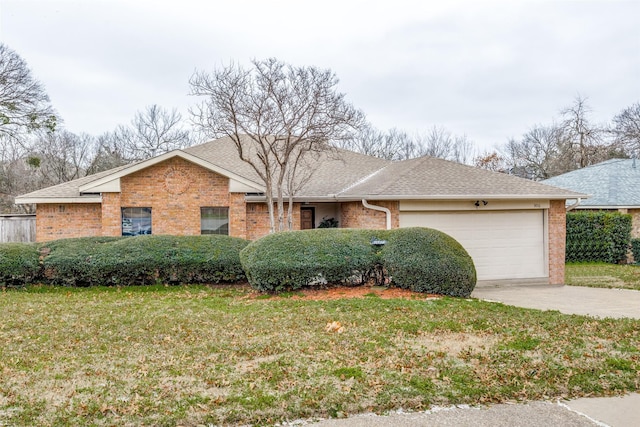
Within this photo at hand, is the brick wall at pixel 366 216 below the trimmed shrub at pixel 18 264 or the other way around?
the other way around

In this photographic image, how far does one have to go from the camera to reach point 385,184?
12812 mm

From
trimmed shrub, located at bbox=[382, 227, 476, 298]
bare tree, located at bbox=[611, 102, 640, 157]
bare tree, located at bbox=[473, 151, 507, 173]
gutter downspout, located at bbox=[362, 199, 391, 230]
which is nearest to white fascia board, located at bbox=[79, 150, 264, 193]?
gutter downspout, located at bbox=[362, 199, 391, 230]

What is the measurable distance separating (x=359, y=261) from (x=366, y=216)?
3029mm

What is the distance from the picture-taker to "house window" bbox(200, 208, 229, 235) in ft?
46.3

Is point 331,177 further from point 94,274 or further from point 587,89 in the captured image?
point 587,89

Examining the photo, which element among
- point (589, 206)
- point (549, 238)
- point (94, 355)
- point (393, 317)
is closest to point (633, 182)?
point (589, 206)

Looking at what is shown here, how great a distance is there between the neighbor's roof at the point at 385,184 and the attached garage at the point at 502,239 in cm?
62

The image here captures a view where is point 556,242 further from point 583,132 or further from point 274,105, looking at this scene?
point 583,132

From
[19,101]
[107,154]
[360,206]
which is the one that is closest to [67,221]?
[360,206]

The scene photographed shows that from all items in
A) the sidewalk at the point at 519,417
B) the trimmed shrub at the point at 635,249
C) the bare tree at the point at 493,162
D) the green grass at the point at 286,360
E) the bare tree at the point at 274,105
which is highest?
the bare tree at the point at 493,162

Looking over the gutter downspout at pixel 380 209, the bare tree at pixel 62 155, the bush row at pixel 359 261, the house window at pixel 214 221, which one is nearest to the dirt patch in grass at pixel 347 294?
the bush row at pixel 359 261

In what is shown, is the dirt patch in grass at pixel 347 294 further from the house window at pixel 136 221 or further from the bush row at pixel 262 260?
the house window at pixel 136 221

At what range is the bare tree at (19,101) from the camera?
2195 cm

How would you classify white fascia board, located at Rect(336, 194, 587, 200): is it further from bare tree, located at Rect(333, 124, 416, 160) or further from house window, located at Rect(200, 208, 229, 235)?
bare tree, located at Rect(333, 124, 416, 160)
